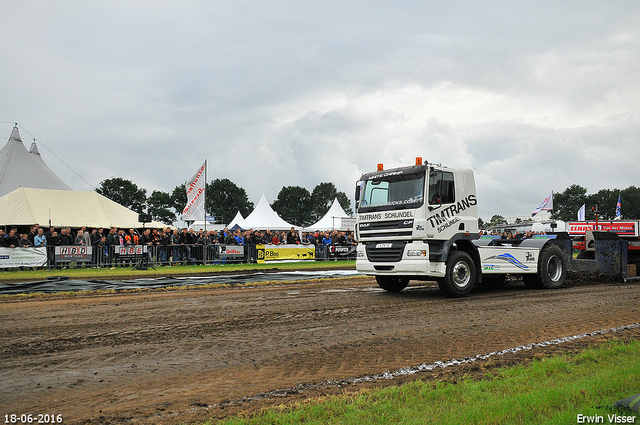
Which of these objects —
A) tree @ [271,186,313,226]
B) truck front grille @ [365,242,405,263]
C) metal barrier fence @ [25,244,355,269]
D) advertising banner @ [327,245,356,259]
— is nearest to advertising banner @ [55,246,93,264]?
metal barrier fence @ [25,244,355,269]

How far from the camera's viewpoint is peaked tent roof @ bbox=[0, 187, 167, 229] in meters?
27.8

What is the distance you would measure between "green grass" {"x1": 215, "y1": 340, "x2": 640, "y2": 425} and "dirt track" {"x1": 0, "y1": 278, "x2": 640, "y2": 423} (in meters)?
0.48

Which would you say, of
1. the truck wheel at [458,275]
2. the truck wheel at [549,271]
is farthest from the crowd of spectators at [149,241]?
the truck wheel at [549,271]

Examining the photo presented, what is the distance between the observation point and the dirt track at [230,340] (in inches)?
174

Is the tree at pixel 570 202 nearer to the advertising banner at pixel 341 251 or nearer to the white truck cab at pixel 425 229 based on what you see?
the advertising banner at pixel 341 251

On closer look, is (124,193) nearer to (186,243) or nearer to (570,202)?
(186,243)

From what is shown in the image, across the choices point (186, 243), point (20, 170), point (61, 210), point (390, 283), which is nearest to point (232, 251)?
point (186, 243)

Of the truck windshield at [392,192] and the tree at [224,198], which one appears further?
the tree at [224,198]

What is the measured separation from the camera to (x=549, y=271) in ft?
43.0

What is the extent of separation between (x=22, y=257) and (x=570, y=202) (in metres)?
152

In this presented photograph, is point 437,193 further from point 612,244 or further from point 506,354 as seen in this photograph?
point 612,244

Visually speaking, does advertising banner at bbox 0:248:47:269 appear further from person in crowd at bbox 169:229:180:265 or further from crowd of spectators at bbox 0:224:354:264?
person in crowd at bbox 169:229:180:265

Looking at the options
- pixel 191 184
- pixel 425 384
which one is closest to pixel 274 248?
pixel 191 184

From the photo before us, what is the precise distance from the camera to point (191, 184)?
2431cm
